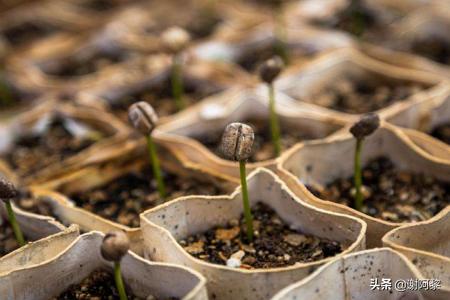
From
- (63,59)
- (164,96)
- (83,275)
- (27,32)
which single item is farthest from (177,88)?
(27,32)

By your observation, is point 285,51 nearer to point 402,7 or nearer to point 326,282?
point 402,7

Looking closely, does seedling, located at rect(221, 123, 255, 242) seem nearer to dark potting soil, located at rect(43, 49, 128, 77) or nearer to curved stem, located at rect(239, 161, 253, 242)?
curved stem, located at rect(239, 161, 253, 242)

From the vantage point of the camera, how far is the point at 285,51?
7.57 feet

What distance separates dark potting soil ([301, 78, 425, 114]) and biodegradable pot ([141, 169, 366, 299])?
0.57 meters

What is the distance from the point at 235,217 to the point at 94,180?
435 mm

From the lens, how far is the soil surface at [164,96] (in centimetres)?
212

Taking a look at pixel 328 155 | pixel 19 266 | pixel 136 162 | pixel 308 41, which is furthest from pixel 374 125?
pixel 308 41

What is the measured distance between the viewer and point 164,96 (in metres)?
2.18

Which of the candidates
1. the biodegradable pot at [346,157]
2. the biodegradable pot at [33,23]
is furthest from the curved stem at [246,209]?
the biodegradable pot at [33,23]

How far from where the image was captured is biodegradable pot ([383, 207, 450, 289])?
49.5 inches

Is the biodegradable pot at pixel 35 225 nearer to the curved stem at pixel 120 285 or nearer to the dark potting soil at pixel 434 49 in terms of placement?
the curved stem at pixel 120 285

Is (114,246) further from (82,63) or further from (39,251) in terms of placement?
(82,63)

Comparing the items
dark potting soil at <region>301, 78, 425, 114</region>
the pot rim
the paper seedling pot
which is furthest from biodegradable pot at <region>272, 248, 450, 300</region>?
dark potting soil at <region>301, 78, 425, 114</region>

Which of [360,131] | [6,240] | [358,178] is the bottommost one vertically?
[6,240]
